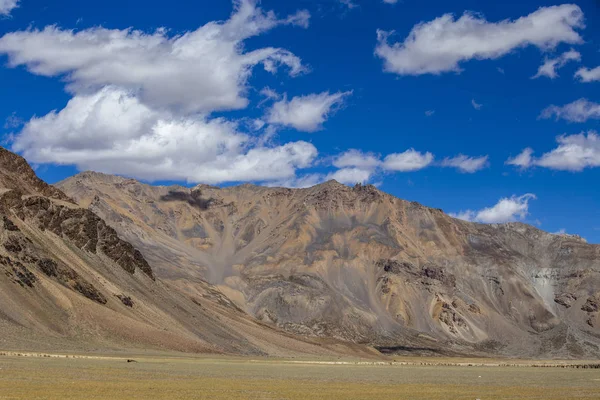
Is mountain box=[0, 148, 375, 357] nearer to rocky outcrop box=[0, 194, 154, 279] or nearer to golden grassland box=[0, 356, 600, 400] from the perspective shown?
rocky outcrop box=[0, 194, 154, 279]

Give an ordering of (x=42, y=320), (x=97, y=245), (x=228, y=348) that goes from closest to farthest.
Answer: (x=42, y=320) < (x=228, y=348) < (x=97, y=245)

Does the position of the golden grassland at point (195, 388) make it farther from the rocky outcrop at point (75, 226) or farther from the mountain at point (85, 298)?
the rocky outcrop at point (75, 226)

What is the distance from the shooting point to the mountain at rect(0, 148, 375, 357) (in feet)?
318

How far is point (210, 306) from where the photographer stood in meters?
167

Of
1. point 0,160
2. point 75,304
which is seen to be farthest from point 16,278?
point 0,160

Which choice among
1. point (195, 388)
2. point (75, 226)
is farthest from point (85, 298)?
point (195, 388)

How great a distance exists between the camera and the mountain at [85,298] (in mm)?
97062

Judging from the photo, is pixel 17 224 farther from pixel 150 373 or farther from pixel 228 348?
pixel 150 373

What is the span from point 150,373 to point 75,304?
5096 centimetres

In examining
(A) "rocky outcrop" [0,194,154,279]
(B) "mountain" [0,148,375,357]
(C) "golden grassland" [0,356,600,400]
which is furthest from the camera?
(A) "rocky outcrop" [0,194,154,279]

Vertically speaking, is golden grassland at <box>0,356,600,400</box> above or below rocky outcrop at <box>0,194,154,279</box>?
below

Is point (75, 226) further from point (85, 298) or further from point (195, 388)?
point (195, 388)

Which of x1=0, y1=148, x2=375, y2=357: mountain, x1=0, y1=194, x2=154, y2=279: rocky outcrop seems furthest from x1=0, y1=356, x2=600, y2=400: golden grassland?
x1=0, y1=194, x2=154, y2=279: rocky outcrop

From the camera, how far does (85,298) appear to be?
361 ft
